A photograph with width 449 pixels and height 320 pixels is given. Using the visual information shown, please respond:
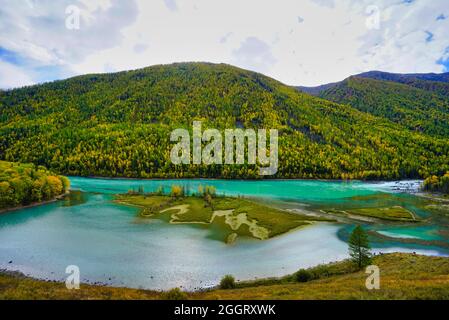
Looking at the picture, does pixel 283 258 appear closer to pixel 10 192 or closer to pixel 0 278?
pixel 0 278

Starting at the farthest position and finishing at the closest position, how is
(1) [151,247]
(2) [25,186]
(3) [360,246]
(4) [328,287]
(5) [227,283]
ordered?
(2) [25,186] → (1) [151,247] → (3) [360,246] → (5) [227,283] → (4) [328,287]

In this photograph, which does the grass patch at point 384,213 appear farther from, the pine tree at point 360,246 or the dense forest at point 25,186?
the dense forest at point 25,186

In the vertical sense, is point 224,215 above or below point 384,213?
above

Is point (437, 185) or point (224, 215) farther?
point (437, 185)

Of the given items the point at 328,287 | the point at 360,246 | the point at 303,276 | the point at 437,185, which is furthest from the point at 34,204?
the point at 437,185

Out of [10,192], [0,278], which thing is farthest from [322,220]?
[10,192]

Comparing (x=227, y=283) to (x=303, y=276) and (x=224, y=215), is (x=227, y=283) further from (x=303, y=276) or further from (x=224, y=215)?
(x=224, y=215)
